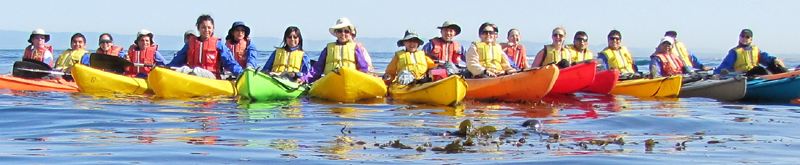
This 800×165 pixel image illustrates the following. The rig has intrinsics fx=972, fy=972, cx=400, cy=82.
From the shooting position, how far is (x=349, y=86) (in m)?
12.8

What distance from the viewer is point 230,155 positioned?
266 inches

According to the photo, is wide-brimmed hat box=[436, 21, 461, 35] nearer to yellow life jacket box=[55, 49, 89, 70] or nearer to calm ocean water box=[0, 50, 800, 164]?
calm ocean water box=[0, 50, 800, 164]

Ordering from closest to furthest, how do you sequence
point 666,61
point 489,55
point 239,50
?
point 489,55
point 239,50
point 666,61

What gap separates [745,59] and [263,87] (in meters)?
8.73

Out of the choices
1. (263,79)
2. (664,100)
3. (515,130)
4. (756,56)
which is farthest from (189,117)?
(756,56)

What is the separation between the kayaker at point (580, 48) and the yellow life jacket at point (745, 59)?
2669 millimetres

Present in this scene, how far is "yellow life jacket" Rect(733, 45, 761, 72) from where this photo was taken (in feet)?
54.9

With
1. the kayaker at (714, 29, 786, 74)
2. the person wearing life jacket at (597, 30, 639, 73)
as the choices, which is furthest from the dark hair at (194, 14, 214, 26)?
the kayaker at (714, 29, 786, 74)

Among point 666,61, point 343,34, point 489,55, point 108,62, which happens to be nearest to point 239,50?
point 343,34

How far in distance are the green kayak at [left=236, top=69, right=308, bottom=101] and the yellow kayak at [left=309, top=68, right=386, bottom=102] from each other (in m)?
0.41

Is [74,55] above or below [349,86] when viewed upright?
above

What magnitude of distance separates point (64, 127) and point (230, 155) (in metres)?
3.07

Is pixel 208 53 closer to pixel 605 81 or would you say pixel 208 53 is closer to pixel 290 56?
pixel 290 56

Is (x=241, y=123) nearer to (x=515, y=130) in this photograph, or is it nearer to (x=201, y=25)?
(x=515, y=130)
